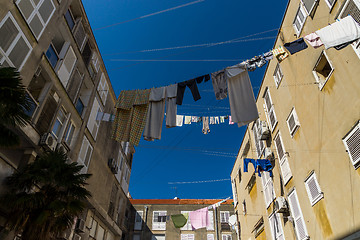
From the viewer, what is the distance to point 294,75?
12.2 m

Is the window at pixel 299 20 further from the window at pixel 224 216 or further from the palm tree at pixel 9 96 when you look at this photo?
the window at pixel 224 216

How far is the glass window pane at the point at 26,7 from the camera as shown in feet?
32.3

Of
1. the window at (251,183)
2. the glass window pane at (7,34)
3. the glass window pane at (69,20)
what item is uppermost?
the glass window pane at (69,20)

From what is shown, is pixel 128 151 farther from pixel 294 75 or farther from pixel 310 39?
pixel 310 39

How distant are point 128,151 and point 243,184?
10.8 metres

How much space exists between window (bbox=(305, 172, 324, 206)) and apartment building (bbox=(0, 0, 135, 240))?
10.9 metres

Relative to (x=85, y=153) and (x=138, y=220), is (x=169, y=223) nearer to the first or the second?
(x=138, y=220)

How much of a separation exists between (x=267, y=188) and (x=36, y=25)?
47.8 feet

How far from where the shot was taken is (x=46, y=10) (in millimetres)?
11469

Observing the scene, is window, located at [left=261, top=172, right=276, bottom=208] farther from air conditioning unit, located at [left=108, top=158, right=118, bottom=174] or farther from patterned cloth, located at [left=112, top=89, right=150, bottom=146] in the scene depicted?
air conditioning unit, located at [left=108, top=158, right=118, bottom=174]

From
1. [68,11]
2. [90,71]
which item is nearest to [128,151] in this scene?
[90,71]

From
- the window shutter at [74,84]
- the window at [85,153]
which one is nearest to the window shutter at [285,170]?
the window at [85,153]

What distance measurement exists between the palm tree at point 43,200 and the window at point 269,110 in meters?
10.8

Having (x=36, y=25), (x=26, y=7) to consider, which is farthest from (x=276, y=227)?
(x=26, y=7)
